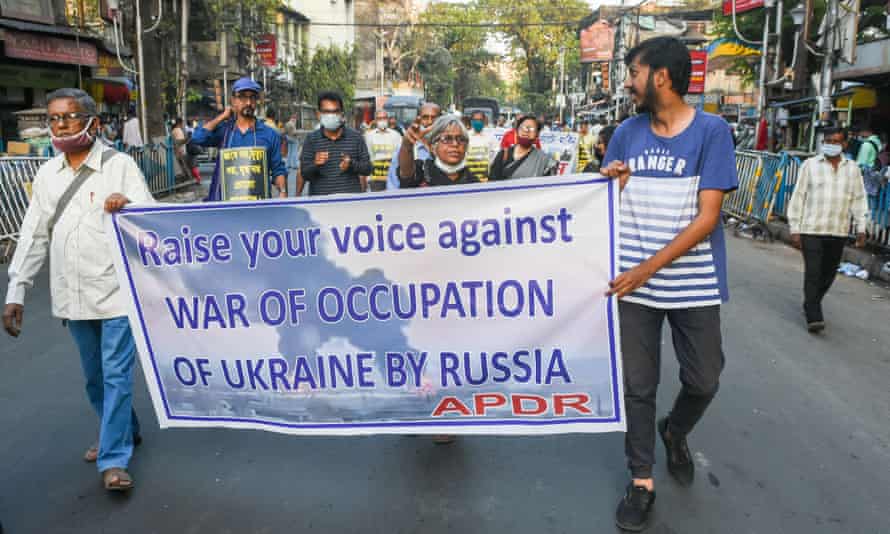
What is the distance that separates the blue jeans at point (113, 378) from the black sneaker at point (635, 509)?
2.26m

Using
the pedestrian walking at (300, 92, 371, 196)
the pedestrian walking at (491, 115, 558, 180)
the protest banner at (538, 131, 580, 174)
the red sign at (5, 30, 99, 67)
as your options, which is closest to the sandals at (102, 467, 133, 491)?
the pedestrian walking at (300, 92, 371, 196)

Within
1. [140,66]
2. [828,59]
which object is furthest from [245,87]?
[828,59]

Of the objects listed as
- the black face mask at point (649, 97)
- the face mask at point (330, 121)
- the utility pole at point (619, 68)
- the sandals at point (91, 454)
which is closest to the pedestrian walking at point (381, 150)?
the face mask at point (330, 121)

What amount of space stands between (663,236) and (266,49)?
32.7 m

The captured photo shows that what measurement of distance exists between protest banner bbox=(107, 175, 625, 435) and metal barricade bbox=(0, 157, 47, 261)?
24.7ft

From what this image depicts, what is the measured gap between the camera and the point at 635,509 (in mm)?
3104

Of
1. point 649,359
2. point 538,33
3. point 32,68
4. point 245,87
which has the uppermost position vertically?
point 538,33

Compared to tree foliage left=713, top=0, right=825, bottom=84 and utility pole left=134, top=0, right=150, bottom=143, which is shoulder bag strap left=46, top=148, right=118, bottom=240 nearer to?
utility pole left=134, top=0, right=150, bottom=143

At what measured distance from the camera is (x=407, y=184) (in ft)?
14.6

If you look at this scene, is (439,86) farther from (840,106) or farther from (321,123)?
(321,123)

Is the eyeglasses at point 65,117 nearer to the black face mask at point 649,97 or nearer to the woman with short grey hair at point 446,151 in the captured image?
the woman with short grey hair at point 446,151

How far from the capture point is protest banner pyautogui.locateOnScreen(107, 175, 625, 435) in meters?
3.09

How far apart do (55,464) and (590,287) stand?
2.81 m

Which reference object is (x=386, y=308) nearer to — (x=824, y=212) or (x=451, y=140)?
(x=451, y=140)
